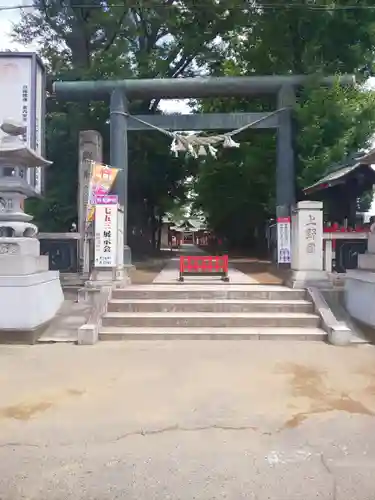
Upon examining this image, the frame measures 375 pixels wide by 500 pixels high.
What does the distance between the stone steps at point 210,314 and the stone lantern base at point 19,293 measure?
1143 millimetres

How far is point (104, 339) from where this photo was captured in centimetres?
768

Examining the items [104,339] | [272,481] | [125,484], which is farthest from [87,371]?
[272,481]

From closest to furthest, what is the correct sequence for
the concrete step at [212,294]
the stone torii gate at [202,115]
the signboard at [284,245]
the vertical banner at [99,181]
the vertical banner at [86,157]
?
the concrete step at [212,294], the vertical banner at [99,181], the signboard at [284,245], the vertical banner at [86,157], the stone torii gate at [202,115]

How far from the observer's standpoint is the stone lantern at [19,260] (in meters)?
7.38

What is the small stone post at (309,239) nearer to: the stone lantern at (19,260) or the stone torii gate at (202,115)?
the stone torii gate at (202,115)

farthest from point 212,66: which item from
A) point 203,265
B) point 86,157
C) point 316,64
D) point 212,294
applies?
point 212,294

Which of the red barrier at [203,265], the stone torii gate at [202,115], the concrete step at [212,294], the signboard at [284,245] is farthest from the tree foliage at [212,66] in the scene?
the concrete step at [212,294]

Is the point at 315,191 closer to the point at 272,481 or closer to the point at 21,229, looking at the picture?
the point at 21,229

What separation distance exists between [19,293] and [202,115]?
812cm

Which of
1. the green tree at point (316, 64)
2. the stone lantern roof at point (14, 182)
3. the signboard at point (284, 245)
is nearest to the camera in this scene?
the stone lantern roof at point (14, 182)

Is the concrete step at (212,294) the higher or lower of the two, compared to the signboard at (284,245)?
lower

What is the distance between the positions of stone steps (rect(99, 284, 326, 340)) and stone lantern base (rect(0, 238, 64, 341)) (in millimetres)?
1143

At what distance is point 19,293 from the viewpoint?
24.1 ft

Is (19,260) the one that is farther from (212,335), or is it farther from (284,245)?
(284,245)
